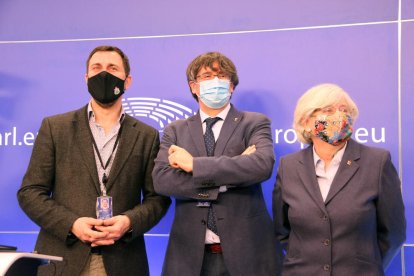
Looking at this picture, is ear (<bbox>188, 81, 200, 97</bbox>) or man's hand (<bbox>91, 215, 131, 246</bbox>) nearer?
man's hand (<bbox>91, 215, 131, 246</bbox>)

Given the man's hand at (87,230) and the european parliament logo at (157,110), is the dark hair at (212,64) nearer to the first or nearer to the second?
the european parliament logo at (157,110)

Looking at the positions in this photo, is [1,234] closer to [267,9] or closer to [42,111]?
[42,111]

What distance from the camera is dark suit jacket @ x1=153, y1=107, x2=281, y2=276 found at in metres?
2.71

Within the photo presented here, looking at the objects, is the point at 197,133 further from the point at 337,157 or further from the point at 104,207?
the point at 337,157

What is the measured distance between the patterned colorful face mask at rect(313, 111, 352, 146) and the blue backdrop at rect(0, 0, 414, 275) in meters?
1.06

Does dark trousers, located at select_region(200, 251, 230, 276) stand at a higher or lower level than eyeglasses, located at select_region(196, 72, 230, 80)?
lower

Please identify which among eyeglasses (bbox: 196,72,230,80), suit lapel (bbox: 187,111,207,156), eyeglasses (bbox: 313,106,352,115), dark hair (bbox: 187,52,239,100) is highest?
dark hair (bbox: 187,52,239,100)

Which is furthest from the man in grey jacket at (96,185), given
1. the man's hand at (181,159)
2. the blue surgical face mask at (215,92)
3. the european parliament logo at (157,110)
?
the european parliament logo at (157,110)

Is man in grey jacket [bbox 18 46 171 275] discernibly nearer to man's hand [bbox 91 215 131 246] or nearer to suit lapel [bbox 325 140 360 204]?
man's hand [bbox 91 215 131 246]

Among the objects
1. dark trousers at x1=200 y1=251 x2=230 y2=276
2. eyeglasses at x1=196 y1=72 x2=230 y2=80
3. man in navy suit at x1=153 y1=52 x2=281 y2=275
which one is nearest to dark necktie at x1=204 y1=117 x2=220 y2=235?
man in navy suit at x1=153 y1=52 x2=281 y2=275

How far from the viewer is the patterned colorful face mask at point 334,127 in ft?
8.41

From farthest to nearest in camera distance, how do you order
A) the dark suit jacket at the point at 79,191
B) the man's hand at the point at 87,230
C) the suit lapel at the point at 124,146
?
the suit lapel at the point at 124,146 < the dark suit jacket at the point at 79,191 < the man's hand at the point at 87,230

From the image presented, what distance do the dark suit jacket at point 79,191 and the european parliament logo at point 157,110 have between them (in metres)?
0.88

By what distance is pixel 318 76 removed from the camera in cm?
375
